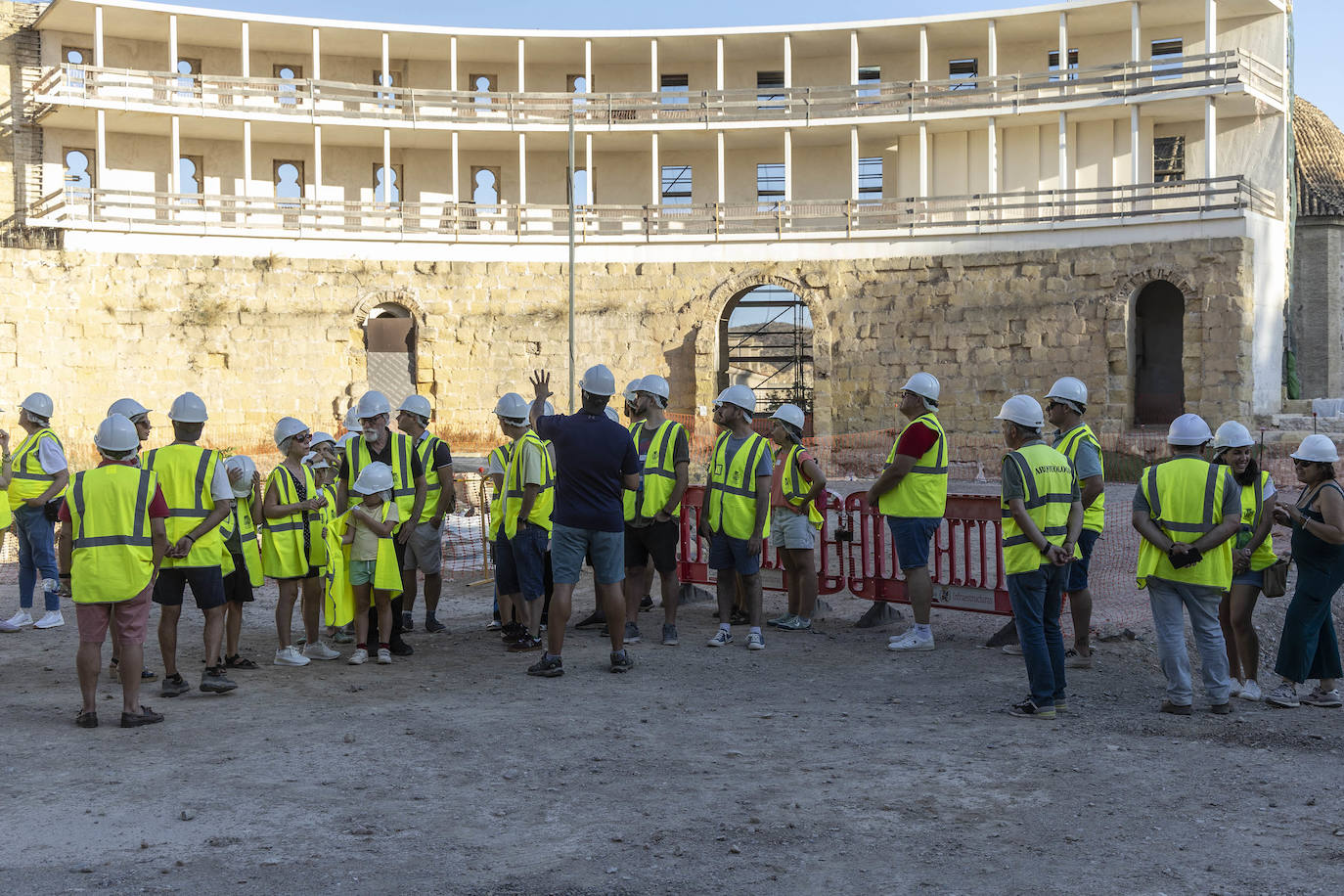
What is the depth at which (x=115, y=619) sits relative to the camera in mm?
6797

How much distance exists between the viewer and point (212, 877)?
4.49 meters

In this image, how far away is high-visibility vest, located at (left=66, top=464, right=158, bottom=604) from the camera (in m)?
6.68

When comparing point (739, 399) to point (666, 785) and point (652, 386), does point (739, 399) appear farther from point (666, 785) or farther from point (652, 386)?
point (666, 785)

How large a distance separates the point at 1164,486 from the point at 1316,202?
29.7 m

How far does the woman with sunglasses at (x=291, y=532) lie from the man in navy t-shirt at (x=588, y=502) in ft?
5.60

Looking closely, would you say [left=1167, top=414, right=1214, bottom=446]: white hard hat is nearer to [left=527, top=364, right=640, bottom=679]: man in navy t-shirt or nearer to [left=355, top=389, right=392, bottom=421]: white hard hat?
[left=527, top=364, right=640, bottom=679]: man in navy t-shirt

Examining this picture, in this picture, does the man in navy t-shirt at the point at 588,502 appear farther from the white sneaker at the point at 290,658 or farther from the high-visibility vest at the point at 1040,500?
the high-visibility vest at the point at 1040,500

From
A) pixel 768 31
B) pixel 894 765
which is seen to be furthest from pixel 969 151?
pixel 894 765

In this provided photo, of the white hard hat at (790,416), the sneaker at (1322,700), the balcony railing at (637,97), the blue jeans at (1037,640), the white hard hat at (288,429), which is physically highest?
the balcony railing at (637,97)

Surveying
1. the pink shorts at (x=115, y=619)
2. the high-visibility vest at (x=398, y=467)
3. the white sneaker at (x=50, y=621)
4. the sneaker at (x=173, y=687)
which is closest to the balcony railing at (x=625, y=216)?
the white sneaker at (x=50, y=621)

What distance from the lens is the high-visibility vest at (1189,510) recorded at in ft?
22.4

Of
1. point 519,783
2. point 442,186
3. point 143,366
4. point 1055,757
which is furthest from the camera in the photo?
point 442,186

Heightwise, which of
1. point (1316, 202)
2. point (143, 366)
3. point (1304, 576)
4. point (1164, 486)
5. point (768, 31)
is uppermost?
point (768, 31)

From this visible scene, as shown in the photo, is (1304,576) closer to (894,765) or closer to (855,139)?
(894,765)
